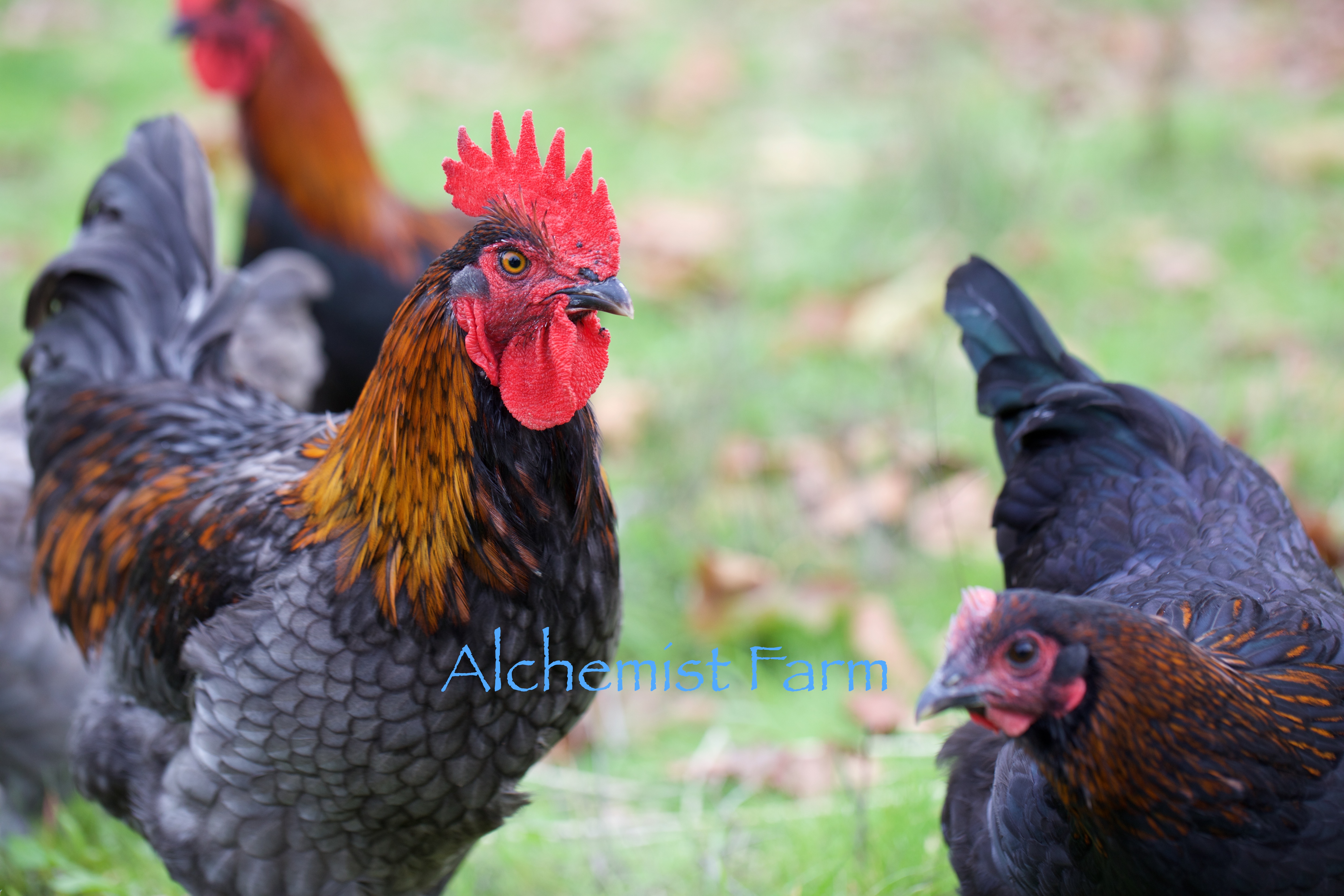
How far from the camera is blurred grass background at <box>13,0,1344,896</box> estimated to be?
Answer: 3.53 metres

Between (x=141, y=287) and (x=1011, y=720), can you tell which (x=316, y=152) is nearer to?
(x=141, y=287)

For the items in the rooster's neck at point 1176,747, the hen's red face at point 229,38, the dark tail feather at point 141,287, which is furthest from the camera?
the hen's red face at point 229,38

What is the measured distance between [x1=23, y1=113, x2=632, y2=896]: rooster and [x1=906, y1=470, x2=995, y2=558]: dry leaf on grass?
6.87ft

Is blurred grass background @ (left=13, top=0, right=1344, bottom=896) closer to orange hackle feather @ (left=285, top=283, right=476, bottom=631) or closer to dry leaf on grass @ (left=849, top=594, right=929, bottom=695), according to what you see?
dry leaf on grass @ (left=849, top=594, right=929, bottom=695)

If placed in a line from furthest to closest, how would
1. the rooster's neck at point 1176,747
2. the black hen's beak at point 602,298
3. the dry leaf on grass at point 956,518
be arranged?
1. the dry leaf on grass at point 956,518
2. the black hen's beak at point 602,298
3. the rooster's neck at point 1176,747

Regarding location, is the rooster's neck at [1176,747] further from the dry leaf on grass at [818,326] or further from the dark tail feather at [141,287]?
the dry leaf on grass at [818,326]

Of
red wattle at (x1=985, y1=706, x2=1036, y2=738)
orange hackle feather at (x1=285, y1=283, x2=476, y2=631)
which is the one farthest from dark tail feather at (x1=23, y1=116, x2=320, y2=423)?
red wattle at (x1=985, y1=706, x2=1036, y2=738)

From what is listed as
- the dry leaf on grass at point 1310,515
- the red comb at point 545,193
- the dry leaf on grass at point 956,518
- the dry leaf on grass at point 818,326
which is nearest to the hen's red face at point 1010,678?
the red comb at point 545,193

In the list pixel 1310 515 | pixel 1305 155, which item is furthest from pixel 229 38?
pixel 1305 155

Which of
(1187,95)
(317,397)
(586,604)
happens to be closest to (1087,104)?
(1187,95)

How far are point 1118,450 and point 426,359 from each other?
1.61m

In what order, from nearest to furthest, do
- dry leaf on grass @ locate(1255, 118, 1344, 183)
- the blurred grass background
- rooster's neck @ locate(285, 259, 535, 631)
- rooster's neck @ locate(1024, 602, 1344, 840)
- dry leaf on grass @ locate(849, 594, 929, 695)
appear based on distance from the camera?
rooster's neck @ locate(1024, 602, 1344, 840) < rooster's neck @ locate(285, 259, 535, 631) < the blurred grass background < dry leaf on grass @ locate(849, 594, 929, 695) < dry leaf on grass @ locate(1255, 118, 1344, 183)

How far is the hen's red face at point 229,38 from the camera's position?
16.3 ft

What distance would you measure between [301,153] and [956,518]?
311cm
